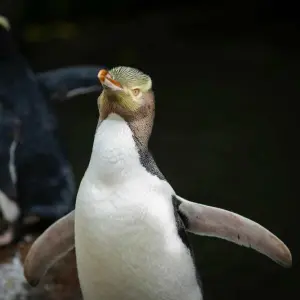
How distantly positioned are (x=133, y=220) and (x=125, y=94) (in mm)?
195

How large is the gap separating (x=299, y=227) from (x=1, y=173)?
33.8 inches

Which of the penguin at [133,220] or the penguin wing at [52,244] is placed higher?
the penguin at [133,220]

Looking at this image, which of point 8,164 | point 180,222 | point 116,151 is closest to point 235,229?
point 180,222

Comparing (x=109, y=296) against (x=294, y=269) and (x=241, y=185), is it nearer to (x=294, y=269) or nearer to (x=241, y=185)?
(x=294, y=269)

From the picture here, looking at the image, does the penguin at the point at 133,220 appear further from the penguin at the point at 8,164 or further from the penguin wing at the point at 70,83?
the penguin wing at the point at 70,83

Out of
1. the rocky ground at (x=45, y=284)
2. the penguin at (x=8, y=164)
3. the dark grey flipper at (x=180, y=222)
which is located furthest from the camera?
the penguin at (x=8, y=164)

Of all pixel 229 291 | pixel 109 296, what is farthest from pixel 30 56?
pixel 109 296

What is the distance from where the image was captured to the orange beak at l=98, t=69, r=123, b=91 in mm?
1126

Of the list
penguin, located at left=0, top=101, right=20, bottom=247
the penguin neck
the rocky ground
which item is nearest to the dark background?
the rocky ground

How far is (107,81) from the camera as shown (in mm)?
1127

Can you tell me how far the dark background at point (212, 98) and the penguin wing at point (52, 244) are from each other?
Answer: 51 centimetres

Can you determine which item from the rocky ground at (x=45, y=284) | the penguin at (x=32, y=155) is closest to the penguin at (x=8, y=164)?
the penguin at (x=32, y=155)

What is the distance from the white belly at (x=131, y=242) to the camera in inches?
45.9

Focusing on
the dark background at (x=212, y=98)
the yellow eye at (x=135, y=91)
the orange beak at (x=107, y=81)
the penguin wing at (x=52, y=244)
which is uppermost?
the orange beak at (x=107, y=81)
